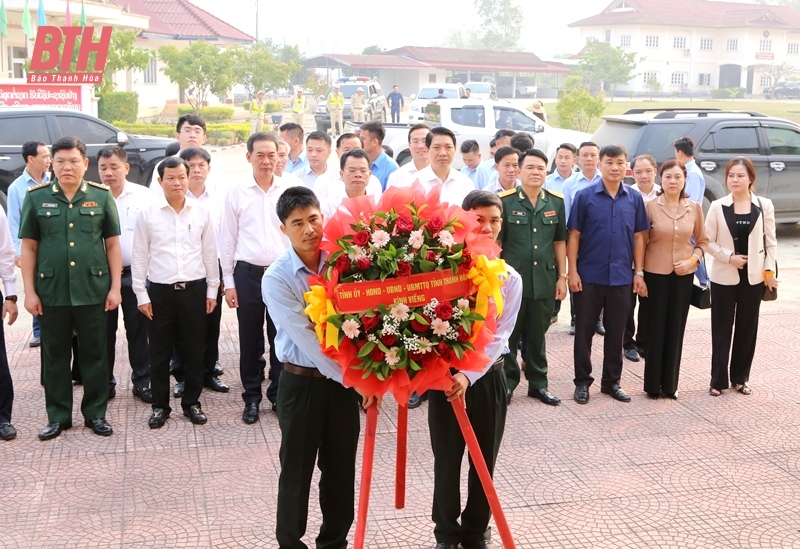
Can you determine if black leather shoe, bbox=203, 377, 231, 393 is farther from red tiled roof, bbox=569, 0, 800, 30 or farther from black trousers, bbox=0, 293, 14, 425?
red tiled roof, bbox=569, 0, 800, 30

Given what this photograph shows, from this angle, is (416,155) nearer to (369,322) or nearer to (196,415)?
(196,415)

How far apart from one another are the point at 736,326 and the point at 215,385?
3.84 meters

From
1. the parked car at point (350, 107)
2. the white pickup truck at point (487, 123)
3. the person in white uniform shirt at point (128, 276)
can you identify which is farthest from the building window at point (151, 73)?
the person in white uniform shirt at point (128, 276)

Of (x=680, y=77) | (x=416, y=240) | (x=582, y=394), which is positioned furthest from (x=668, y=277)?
(x=680, y=77)

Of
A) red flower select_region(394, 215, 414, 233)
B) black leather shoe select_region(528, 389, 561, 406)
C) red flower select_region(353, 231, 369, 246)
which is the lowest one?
black leather shoe select_region(528, 389, 561, 406)

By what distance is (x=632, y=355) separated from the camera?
735 cm

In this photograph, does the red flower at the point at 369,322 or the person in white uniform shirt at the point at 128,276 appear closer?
the red flower at the point at 369,322

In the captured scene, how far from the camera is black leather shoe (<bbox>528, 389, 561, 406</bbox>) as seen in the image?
20.1 feet

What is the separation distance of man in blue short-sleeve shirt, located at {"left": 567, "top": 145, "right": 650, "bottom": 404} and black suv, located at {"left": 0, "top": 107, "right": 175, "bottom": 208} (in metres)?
8.06

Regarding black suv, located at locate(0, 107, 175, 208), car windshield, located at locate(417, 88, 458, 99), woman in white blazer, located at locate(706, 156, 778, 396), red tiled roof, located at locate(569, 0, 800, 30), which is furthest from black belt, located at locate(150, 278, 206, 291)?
red tiled roof, located at locate(569, 0, 800, 30)

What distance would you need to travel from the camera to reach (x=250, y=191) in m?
5.80

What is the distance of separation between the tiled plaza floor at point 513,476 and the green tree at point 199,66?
2588cm

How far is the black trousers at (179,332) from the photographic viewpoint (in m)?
5.66

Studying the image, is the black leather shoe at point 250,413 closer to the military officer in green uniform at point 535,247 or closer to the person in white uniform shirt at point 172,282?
the person in white uniform shirt at point 172,282
